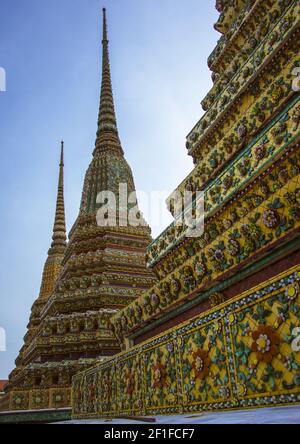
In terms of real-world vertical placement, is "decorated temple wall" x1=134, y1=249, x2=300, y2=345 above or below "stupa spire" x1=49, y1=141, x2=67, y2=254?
below

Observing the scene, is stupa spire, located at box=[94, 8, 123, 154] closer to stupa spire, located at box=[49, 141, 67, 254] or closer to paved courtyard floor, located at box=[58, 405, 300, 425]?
stupa spire, located at box=[49, 141, 67, 254]

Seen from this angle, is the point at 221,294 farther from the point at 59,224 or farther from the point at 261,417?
the point at 59,224

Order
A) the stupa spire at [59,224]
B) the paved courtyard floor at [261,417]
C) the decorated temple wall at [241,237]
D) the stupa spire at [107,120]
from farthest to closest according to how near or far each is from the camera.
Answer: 1. the stupa spire at [59,224]
2. the stupa spire at [107,120]
3. the decorated temple wall at [241,237]
4. the paved courtyard floor at [261,417]

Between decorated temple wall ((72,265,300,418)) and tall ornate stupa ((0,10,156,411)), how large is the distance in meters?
7.24

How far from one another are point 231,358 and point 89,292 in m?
10.3

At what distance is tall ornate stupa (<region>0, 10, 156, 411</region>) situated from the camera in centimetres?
1162

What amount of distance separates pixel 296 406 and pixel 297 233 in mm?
1398

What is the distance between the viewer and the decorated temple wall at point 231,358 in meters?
2.67

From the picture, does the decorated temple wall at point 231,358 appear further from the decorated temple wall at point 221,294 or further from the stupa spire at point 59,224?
the stupa spire at point 59,224

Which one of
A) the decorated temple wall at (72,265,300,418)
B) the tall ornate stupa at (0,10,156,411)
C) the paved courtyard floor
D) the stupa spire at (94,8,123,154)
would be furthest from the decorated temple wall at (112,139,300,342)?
the stupa spire at (94,8,123,154)

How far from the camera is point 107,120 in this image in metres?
19.3

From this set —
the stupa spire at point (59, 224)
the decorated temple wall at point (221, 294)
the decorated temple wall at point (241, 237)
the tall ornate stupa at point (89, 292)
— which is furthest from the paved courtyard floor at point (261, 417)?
the stupa spire at point (59, 224)

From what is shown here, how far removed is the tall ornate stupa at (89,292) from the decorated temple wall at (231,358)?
7236 millimetres
